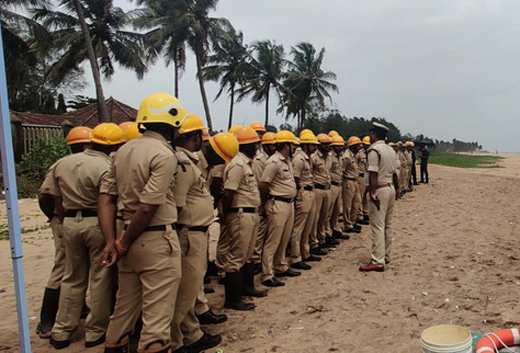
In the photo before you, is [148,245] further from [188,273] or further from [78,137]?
[78,137]

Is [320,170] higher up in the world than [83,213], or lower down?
higher up

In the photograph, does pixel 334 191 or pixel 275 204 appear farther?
pixel 334 191

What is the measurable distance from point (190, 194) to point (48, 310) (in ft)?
6.79

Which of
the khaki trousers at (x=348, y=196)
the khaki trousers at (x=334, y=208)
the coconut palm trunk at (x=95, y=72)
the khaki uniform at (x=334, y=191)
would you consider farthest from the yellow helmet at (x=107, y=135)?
the coconut palm trunk at (x=95, y=72)

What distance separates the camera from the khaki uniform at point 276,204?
16.9 feet

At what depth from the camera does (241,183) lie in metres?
4.54

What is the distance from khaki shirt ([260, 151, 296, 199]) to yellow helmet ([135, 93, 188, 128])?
7.71 ft

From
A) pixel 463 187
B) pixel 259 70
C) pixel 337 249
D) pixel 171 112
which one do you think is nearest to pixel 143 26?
pixel 259 70

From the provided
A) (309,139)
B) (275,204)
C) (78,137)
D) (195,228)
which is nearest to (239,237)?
(275,204)

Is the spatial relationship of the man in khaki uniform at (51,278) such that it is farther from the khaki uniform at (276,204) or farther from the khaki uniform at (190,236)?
the khaki uniform at (276,204)

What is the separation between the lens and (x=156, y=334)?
2736 millimetres

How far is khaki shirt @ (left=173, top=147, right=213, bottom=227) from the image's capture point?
9.92ft

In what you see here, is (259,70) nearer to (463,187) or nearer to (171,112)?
(463,187)

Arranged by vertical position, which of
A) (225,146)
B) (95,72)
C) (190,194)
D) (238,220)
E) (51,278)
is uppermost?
(95,72)
